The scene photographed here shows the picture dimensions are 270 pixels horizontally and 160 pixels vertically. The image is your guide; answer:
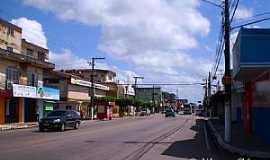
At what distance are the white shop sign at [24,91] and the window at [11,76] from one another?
71cm

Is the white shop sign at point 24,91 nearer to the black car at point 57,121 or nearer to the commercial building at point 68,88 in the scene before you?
the black car at point 57,121

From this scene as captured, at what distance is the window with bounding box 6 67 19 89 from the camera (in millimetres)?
50475

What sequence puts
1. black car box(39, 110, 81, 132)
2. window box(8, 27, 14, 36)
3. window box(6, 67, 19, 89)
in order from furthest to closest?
window box(8, 27, 14, 36) → window box(6, 67, 19, 89) → black car box(39, 110, 81, 132)

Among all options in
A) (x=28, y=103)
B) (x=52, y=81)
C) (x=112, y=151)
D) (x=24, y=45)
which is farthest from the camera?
(x=52, y=81)

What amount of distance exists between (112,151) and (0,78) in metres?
31.8

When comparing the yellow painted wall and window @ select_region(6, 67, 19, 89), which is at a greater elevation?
window @ select_region(6, 67, 19, 89)

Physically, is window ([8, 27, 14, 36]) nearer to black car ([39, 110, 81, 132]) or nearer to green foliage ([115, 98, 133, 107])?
black car ([39, 110, 81, 132])

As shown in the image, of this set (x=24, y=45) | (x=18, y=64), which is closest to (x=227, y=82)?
(x=18, y=64)

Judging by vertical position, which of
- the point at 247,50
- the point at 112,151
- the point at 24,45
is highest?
the point at 24,45

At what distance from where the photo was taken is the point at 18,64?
5388 cm

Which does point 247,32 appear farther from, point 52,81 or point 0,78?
point 52,81

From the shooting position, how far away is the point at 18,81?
53.6m

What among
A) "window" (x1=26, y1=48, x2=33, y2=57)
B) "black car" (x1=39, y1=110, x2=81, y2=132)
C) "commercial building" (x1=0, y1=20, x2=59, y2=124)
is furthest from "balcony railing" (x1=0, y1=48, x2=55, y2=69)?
"black car" (x1=39, y1=110, x2=81, y2=132)

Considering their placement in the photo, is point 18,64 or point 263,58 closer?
point 263,58
